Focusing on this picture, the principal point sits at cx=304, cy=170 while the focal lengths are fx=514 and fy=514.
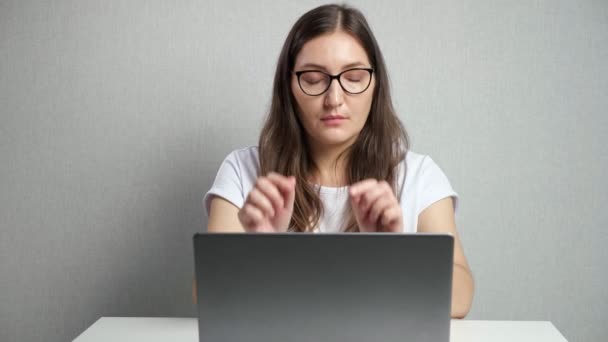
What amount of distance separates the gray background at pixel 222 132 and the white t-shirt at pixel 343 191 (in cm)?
45

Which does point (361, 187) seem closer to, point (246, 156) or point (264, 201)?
point (264, 201)

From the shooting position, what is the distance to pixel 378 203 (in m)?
0.87

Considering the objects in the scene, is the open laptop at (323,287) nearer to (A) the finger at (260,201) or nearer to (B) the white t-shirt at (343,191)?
(A) the finger at (260,201)

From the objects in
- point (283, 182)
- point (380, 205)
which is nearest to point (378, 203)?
point (380, 205)

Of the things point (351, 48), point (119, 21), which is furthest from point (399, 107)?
point (119, 21)

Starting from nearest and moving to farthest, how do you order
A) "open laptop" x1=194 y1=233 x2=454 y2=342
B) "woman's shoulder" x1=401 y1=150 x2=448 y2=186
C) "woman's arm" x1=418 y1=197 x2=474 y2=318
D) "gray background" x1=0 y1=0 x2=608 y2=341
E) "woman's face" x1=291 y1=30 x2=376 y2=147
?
"open laptop" x1=194 y1=233 x2=454 y2=342
"woman's arm" x1=418 y1=197 x2=474 y2=318
"woman's face" x1=291 y1=30 x2=376 y2=147
"woman's shoulder" x1=401 y1=150 x2=448 y2=186
"gray background" x1=0 y1=0 x2=608 y2=341

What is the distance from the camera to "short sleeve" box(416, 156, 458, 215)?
4.59ft

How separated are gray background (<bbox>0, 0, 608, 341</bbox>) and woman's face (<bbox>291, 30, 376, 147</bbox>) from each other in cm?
52

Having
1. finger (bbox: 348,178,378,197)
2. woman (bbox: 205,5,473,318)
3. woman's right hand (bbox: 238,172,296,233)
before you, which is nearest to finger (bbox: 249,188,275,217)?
woman's right hand (bbox: 238,172,296,233)

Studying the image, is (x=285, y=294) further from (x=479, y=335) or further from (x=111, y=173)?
(x=111, y=173)

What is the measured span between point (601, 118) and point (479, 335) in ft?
4.34

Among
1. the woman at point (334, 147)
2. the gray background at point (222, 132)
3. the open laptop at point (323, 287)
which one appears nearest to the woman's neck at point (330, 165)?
the woman at point (334, 147)

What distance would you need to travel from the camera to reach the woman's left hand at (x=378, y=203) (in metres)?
0.86

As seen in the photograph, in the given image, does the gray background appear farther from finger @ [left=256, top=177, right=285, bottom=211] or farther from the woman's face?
finger @ [left=256, top=177, right=285, bottom=211]
